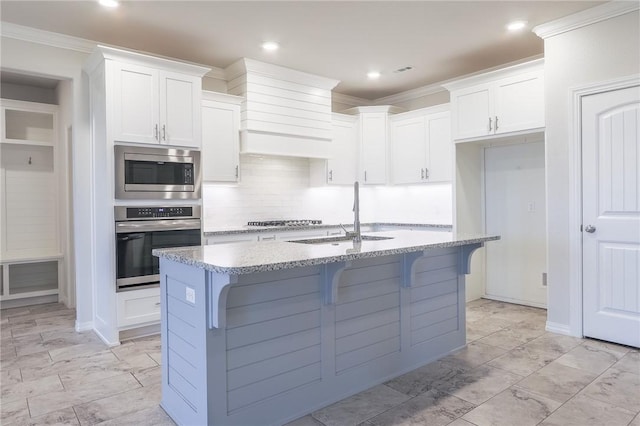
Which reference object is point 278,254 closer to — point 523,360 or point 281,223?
point 523,360

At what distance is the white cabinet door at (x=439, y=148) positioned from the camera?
514cm

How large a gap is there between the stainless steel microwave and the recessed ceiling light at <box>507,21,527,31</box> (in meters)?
3.10

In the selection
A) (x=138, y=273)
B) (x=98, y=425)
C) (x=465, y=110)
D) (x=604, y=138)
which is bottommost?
(x=98, y=425)

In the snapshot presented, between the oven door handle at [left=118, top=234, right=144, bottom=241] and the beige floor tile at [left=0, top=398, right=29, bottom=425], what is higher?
the oven door handle at [left=118, top=234, right=144, bottom=241]

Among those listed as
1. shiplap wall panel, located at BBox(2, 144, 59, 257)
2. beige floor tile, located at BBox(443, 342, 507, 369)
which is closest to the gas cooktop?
beige floor tile, located at BBox(443, 342, 507, 369)

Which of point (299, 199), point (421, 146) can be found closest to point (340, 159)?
point (299, 199)

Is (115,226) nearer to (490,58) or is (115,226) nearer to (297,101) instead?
(297,101)

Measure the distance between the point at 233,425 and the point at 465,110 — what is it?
3.95m

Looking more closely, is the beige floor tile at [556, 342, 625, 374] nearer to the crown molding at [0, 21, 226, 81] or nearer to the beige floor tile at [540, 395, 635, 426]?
the beige floor tile at [540, 395, 635, 426]

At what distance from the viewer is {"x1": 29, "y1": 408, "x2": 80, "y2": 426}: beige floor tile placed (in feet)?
7.63

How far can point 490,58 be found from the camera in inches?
186

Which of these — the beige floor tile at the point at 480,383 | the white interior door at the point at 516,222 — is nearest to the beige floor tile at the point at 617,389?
the beige floor tile at the point at 480,383

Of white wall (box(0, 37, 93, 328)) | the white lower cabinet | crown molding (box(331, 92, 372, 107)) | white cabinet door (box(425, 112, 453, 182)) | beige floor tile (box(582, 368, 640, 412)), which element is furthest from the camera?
crown molding (box(331, 92, 372, 107))

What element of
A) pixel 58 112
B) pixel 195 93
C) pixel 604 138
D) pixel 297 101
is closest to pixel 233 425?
pixel 195 93
